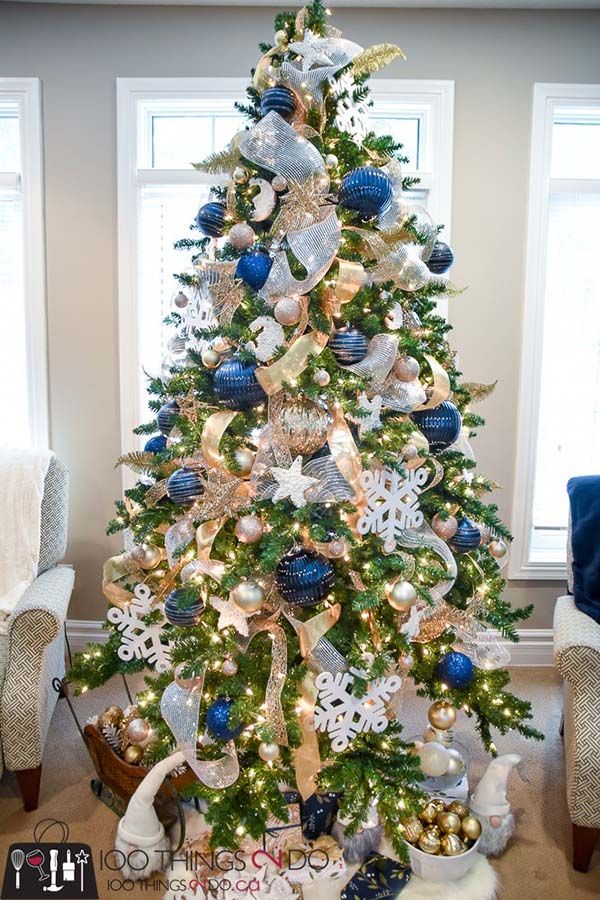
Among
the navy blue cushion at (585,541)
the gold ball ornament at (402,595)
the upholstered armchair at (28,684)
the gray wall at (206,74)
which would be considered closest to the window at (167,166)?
the gray wall at (206,74)

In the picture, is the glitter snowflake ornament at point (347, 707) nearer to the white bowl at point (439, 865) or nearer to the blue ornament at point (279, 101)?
the white bowl at point (439, 865)

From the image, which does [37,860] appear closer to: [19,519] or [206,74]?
[19,519]

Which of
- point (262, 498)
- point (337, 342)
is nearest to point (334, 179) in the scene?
point (337, 342)

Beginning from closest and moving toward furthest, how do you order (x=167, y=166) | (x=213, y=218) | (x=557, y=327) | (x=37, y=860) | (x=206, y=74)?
(x=213, y=218) → (x=37, y=860) → (x=206, y=74) → (x=167, y=166) → (x=557, y=327)

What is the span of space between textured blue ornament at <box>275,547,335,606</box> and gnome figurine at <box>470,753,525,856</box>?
3.06ft

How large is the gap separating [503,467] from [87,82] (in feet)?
7.83

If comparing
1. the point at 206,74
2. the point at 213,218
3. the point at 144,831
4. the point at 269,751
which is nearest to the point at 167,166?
the point at 206,74

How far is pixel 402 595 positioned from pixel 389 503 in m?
0.19

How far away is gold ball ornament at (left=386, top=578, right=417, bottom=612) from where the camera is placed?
4.33 ft

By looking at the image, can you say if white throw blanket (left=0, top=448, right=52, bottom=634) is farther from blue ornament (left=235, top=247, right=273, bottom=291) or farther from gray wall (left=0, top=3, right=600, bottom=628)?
blue ornament (left=235, top=247, right=273, bottom=291)

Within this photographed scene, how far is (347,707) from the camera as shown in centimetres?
132

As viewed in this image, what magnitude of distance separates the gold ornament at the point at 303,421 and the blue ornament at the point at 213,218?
490mm

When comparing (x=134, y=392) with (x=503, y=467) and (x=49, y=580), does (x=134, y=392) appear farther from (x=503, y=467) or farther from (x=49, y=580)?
(x=503, y=467)

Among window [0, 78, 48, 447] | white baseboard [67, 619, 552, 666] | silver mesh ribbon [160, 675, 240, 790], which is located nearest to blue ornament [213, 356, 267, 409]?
silver mesh ribbon [160, 675, 240, 790]
